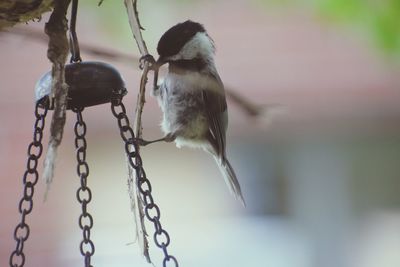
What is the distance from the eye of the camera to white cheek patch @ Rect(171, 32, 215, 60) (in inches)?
51.8

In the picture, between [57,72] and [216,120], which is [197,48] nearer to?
[216,120]

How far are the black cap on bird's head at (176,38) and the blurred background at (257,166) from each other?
1.57 metres

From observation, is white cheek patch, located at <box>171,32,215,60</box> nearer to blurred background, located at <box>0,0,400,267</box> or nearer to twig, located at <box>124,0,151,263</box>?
twig, located at <box>124,0,151,263</box>

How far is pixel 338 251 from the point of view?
3514 millimetres

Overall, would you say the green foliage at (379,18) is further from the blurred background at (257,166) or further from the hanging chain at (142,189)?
the blurred background at (257,166)

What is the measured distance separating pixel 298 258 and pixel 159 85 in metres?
2.28

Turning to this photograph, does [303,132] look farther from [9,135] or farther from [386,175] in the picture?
[9,135]

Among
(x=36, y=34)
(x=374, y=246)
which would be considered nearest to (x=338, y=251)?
(x=374, y=246)

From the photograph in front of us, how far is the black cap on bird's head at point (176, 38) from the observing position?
127 cm

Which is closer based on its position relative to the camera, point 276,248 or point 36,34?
point 36,34

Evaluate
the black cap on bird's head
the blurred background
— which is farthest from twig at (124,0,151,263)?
the blurred background

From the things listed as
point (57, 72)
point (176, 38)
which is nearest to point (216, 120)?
point (176, 38)

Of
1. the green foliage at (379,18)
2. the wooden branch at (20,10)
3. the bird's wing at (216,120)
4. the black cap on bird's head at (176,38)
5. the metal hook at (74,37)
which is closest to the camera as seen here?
the wooden branch at (20,10)

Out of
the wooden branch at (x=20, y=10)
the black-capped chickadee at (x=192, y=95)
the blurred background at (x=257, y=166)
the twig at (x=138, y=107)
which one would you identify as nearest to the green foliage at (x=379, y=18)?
the black-capped chickadee at (x=192, y=95)
